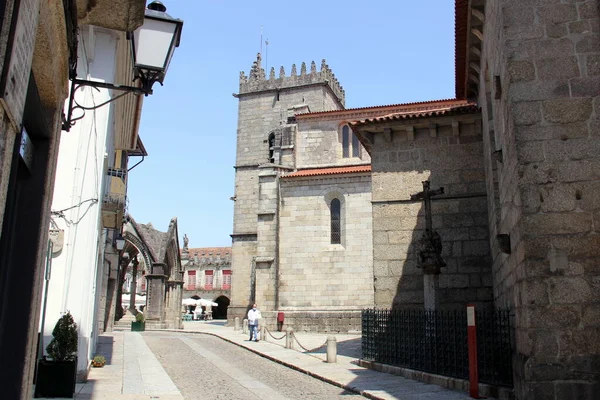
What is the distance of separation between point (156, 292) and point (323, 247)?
8752 millimetres

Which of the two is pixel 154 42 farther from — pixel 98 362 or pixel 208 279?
pixel 208 279

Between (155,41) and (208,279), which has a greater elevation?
(208,279)

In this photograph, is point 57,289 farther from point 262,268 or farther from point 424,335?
point 262,268

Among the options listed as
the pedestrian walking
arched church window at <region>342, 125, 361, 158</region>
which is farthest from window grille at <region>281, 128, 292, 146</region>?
the pedestrian walking

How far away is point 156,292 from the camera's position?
26875mm

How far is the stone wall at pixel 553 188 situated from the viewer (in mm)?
6305

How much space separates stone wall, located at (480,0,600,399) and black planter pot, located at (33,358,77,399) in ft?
19.3

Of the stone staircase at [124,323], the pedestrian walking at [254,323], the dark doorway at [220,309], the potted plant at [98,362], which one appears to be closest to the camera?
the potted plant at [98,362]

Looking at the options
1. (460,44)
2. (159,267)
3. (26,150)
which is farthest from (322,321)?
(26,150)

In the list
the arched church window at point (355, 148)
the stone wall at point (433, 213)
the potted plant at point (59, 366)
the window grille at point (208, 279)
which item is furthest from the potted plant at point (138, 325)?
the window grille at point (208, 279)

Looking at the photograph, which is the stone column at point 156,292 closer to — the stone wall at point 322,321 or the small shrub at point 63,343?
the stone wall at point 322,321

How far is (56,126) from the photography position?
13.7 feet

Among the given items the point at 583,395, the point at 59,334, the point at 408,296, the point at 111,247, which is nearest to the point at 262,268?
the point at 111,247

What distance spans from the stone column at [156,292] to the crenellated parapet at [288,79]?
19.4 m
